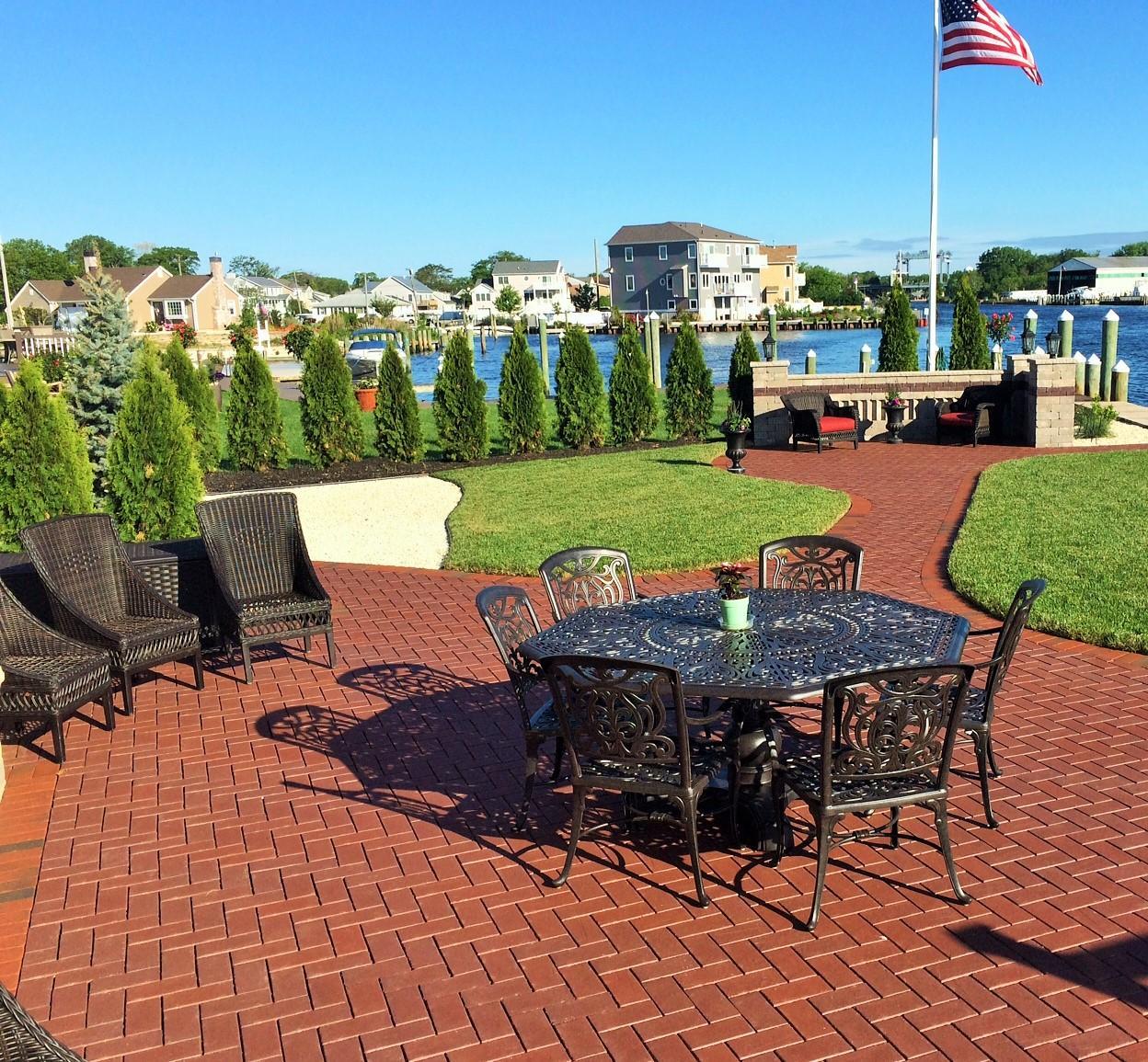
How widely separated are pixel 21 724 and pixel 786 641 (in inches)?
182

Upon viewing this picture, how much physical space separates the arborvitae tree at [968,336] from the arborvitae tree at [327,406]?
12038 millimetres

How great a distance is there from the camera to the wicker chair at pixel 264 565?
740 centimetres

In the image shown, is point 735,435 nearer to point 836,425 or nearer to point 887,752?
point 836,425

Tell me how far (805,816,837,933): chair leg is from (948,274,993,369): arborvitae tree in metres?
19.1

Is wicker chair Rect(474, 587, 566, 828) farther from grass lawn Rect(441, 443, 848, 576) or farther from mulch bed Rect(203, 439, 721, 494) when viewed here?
mulch bed Rect(203, 439, 721, 494)

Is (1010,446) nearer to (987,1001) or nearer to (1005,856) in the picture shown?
(1005,856)

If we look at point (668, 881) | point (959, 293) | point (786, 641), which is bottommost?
point (668, 881)

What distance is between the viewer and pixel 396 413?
17578 millimetres

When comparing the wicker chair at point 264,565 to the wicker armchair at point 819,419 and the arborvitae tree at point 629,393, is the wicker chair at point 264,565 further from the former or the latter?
the arborvitae tree at point 629,393

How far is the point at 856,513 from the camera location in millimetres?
12211

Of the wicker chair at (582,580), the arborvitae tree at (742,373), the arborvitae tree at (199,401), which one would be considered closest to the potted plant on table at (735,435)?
the arborvitae tree at (742,373)

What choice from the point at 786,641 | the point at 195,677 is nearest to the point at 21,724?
the point at 195,677

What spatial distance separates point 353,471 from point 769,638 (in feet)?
43.8

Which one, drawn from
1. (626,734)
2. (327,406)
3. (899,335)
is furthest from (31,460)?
(899,335)
